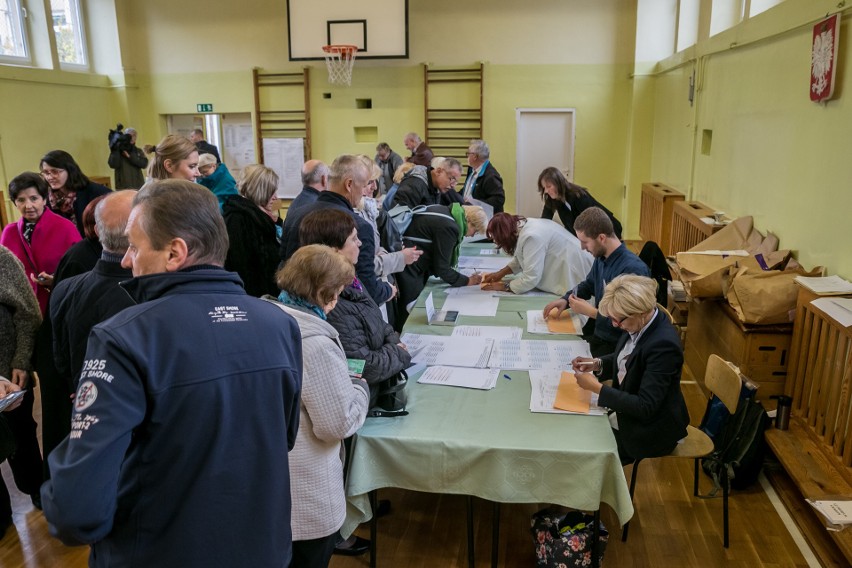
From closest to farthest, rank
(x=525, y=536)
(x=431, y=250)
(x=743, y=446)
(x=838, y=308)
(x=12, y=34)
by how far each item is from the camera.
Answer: (x=525, y=536), (x=838, y=308), (x=743, y=446), (x=431, y=250), (x=12, y=34)

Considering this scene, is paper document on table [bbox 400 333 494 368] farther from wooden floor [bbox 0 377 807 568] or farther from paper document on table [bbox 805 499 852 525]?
paper document on table [bbox 805 499 852 525]

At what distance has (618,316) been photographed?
250 cm

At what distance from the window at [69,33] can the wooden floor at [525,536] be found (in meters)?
8.06

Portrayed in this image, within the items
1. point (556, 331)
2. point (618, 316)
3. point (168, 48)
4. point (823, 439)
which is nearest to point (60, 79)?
point (168, 48)

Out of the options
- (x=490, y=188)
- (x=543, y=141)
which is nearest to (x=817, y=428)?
(x=490, y=188)

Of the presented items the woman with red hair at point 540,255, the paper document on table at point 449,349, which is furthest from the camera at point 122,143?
the paper document on table at point 449,349

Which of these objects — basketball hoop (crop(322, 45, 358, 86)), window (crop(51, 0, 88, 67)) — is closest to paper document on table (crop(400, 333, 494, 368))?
basketball hoop (crop(322, 45, 358, 86))

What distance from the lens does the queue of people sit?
1.20 meters

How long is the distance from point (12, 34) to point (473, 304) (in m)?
7.86

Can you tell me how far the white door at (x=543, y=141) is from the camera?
30.3 ft

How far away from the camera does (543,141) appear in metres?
9.34

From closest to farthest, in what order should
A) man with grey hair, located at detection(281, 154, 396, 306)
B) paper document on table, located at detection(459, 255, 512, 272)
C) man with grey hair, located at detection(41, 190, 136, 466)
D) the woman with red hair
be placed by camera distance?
man with grey hair, located at detection(41, 190, 136, 466) → man with grey hair, located at detection(281, 154, 396, 306) → the woman with red hair → paper document on table, located at detection(459, 255, 512, 272)

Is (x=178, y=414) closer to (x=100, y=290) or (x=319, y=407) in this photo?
(x=319, y=407)

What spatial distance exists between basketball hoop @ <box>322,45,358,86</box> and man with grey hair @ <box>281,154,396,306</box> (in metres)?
5.95
